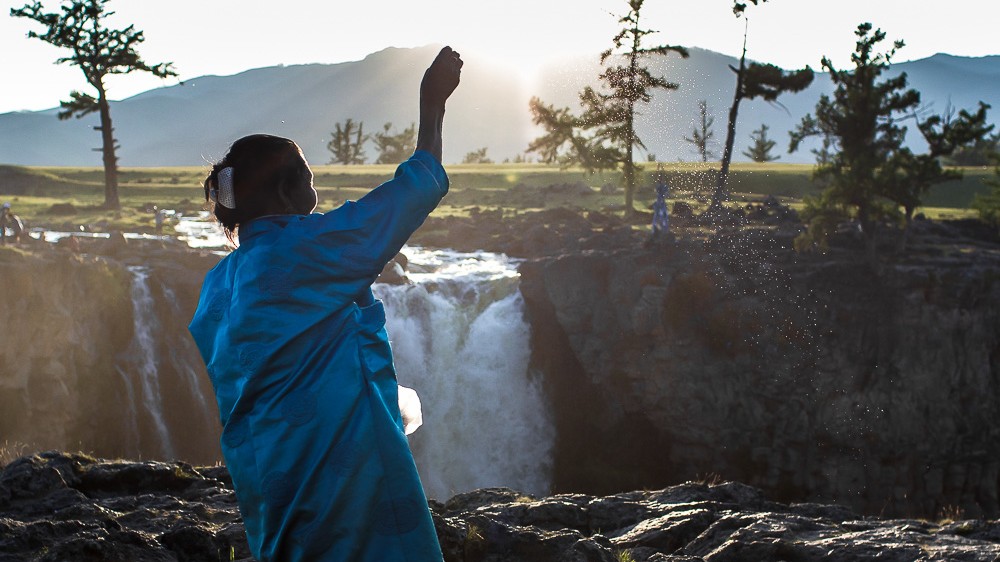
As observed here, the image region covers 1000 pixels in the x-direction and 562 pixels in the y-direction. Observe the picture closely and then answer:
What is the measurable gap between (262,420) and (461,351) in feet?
68.3

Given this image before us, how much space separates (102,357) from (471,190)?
93.3ft

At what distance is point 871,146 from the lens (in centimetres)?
2672

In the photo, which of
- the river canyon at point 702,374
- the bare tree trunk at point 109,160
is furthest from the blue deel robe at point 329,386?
the bare tree trunk at point 109,160

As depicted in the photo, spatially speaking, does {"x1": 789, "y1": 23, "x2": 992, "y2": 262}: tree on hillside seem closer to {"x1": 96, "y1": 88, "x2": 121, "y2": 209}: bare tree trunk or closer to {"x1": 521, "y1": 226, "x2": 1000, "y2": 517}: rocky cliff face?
{"x1": 521, "y1": 226, "x2": 1000, "y2": 517}: rocky cliff face

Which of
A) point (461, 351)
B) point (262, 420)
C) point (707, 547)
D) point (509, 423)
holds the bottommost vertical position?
point (509, 423)

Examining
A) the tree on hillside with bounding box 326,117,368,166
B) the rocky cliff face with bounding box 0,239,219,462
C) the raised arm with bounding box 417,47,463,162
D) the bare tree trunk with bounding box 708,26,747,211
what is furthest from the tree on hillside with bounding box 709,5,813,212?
the tree on hillside with bounding box 326,117,368,166

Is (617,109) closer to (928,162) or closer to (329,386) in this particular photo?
(928,162)

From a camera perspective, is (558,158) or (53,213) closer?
(53,213)

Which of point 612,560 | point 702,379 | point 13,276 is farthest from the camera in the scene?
point 702,379

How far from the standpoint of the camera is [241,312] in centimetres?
256

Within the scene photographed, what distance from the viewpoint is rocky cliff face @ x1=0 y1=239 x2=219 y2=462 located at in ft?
58.0

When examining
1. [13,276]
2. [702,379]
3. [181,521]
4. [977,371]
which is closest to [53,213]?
[13,276]

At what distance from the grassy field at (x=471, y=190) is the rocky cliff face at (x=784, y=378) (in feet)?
43.4

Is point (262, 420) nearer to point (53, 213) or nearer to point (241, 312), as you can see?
point (241, 312)
